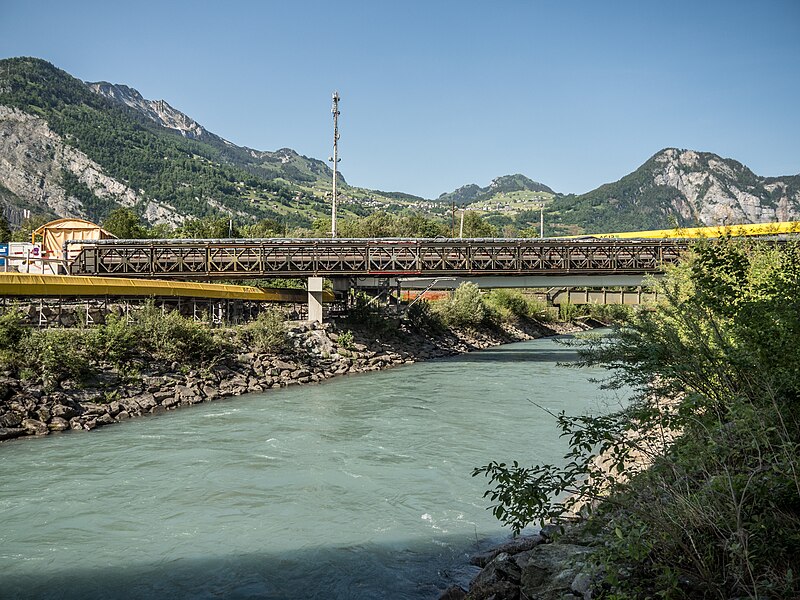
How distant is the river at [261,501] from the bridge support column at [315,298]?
11.3 m

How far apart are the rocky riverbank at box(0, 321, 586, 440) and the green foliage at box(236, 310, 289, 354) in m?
0.35

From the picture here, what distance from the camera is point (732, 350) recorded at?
6645 mm

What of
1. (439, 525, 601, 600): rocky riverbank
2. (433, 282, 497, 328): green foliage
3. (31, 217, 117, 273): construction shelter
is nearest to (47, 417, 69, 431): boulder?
(439, 525, 601, 600): rocky riverbank

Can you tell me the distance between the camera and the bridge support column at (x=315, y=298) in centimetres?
3020

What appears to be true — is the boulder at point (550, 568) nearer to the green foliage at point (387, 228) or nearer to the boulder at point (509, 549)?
the boulder at point (509, 549)

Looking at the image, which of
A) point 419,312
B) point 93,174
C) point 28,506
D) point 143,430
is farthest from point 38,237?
point 93,174

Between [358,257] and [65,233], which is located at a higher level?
[65,233]

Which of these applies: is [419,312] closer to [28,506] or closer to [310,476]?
[310,476]

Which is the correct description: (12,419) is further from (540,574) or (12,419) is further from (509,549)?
(540,574)

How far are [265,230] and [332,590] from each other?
84087mm

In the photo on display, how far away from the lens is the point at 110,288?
73.3 ft

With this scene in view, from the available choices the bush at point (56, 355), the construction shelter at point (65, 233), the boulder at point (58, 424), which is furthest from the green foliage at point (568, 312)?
the boulder at point (58, 424)

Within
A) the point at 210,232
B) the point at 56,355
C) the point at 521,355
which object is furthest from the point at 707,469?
the point at 210,232

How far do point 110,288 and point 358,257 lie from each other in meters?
13.2
